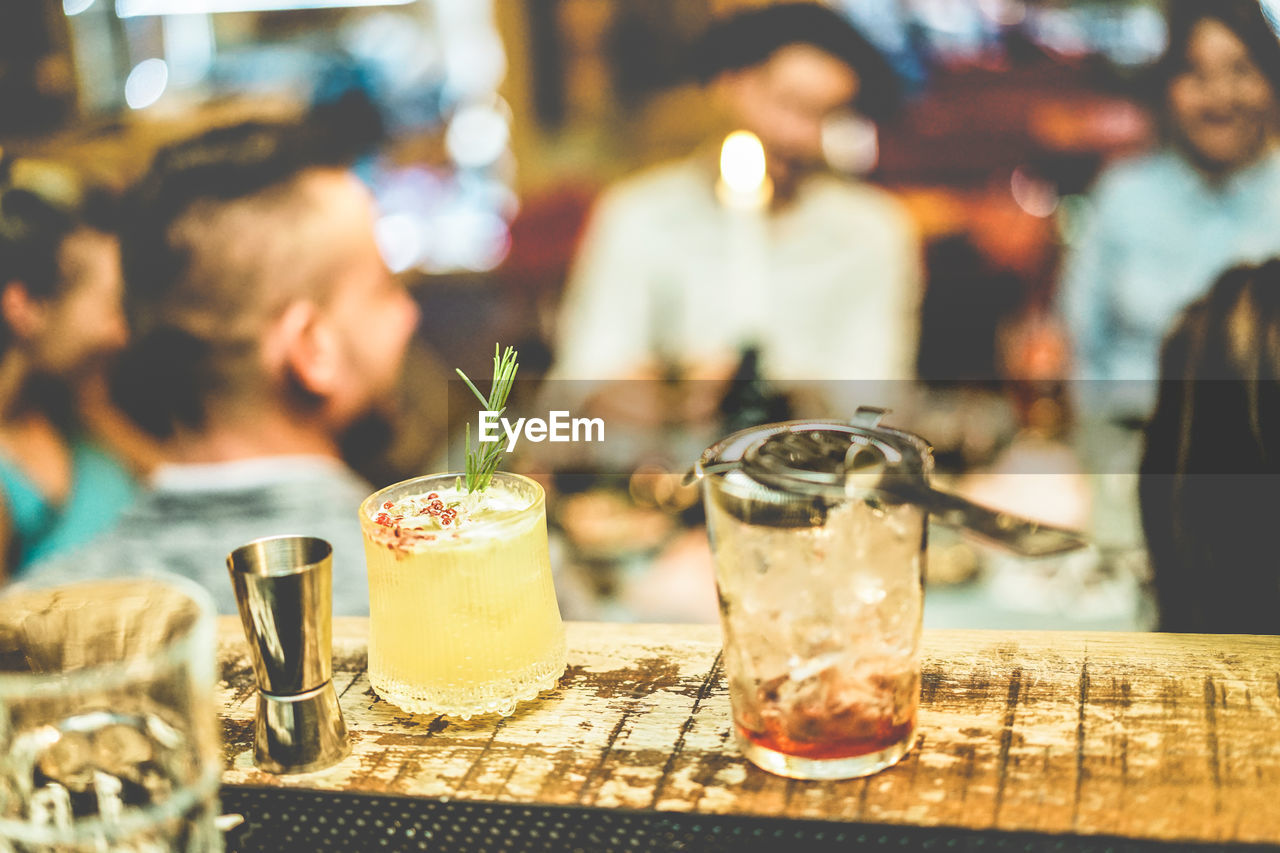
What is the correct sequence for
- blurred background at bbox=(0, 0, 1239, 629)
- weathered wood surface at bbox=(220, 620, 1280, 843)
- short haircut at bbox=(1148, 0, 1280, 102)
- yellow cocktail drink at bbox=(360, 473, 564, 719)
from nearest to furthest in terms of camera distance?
1. weathered wood surface at bbox=(220, 620, 1280, 843)
2. yellow cocktail drink at bbox=(360, 473, 564, 719)
3. short haircut at bbox=(1148, 0, 1280, 102)
4. blurred background at bbox=(0, 0, 1239, 629)

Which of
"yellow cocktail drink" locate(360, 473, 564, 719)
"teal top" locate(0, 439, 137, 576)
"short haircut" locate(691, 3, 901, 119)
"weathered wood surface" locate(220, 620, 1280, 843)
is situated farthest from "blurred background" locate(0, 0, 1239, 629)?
"yellow cocktail drink" locate(360, 473, 564, 719)

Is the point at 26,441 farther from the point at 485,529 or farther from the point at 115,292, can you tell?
the point at 485,529

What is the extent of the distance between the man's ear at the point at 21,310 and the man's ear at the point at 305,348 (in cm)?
60

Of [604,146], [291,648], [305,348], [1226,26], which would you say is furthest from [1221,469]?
[305,348]

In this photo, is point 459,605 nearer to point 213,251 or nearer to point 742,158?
point 742,158

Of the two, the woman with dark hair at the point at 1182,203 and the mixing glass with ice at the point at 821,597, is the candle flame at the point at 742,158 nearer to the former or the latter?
the woman with dark hair at the point at 1182,203

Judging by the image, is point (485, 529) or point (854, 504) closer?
point (854, 504)

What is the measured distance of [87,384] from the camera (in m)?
2.92

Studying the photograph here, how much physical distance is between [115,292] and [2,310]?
296mm

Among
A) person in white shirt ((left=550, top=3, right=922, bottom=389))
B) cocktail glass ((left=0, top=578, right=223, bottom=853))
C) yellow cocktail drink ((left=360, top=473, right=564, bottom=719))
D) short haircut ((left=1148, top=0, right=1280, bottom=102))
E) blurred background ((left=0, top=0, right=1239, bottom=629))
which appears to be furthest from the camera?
person in white shirt ((left=550, top=3, right=922, bottom=389))

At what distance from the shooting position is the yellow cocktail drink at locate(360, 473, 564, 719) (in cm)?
98

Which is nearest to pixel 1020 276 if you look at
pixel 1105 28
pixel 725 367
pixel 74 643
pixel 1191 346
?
pixel 1191 346

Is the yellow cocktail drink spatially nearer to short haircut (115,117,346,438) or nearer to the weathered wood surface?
the weathered wood surface

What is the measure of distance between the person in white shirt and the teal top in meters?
1.35
